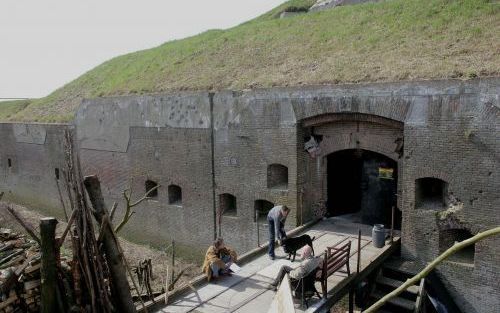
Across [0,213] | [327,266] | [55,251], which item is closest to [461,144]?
[327,266]

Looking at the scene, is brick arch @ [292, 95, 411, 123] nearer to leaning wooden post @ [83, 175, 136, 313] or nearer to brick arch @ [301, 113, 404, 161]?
brick arch @ [301, 113, 404, 161]

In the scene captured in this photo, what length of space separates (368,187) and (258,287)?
475 centimetres

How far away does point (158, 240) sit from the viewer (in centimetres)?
1484

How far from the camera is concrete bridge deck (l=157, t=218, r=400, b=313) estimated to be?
692cm

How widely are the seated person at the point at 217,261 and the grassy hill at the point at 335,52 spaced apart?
532 centimetres

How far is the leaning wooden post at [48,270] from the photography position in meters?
5.98

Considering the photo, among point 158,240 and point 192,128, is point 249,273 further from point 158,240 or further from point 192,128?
point 158,240

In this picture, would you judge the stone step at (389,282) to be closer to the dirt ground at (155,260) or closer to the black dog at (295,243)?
the black dog at (295,243)

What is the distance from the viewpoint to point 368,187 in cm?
1107

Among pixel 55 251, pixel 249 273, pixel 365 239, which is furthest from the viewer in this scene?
pixel 365 239

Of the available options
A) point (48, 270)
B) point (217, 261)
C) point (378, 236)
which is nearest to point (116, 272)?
point (48, 270)

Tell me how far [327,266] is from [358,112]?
14.1 feet

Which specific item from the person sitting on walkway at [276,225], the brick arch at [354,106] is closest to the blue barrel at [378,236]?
the person sitting on walkway at [276,225]

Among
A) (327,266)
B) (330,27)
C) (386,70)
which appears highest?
(330,27)
